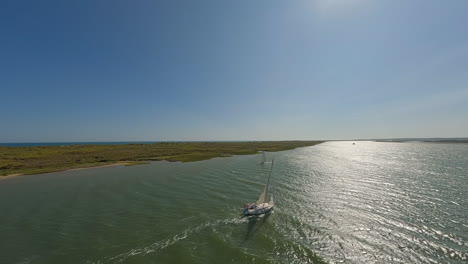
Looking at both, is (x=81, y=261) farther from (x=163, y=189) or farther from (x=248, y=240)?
(x=163, y=189)

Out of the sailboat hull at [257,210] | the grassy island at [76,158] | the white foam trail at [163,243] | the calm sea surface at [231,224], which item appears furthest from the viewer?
the grassy island at [76,158]

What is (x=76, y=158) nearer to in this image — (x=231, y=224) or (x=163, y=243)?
(x=163, y=243)

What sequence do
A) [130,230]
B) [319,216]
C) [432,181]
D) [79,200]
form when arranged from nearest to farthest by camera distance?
[130,230], [319,216], [79,200], [432,181]

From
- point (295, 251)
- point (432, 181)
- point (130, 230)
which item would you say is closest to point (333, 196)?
point (295, 251)

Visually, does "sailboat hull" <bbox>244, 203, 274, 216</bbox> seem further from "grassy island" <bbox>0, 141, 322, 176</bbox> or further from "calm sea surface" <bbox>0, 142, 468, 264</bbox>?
"grassy island" <bbox>0, 141, 322, 176</bbox>

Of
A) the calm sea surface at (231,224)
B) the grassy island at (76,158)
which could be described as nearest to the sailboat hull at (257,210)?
the calm sea surface at (231,224)

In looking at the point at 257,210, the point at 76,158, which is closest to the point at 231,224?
the point at 257,210

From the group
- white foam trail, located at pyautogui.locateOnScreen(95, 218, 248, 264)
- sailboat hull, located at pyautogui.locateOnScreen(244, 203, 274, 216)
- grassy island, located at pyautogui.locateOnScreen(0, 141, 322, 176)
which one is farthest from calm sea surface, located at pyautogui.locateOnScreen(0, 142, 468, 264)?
grassy island, located at pyautogui.locateOnScreen(0, 141, 322, 176)

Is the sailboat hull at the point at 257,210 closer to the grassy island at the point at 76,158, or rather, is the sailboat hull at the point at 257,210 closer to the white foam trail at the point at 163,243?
the white foam trail at the point at 163,243
